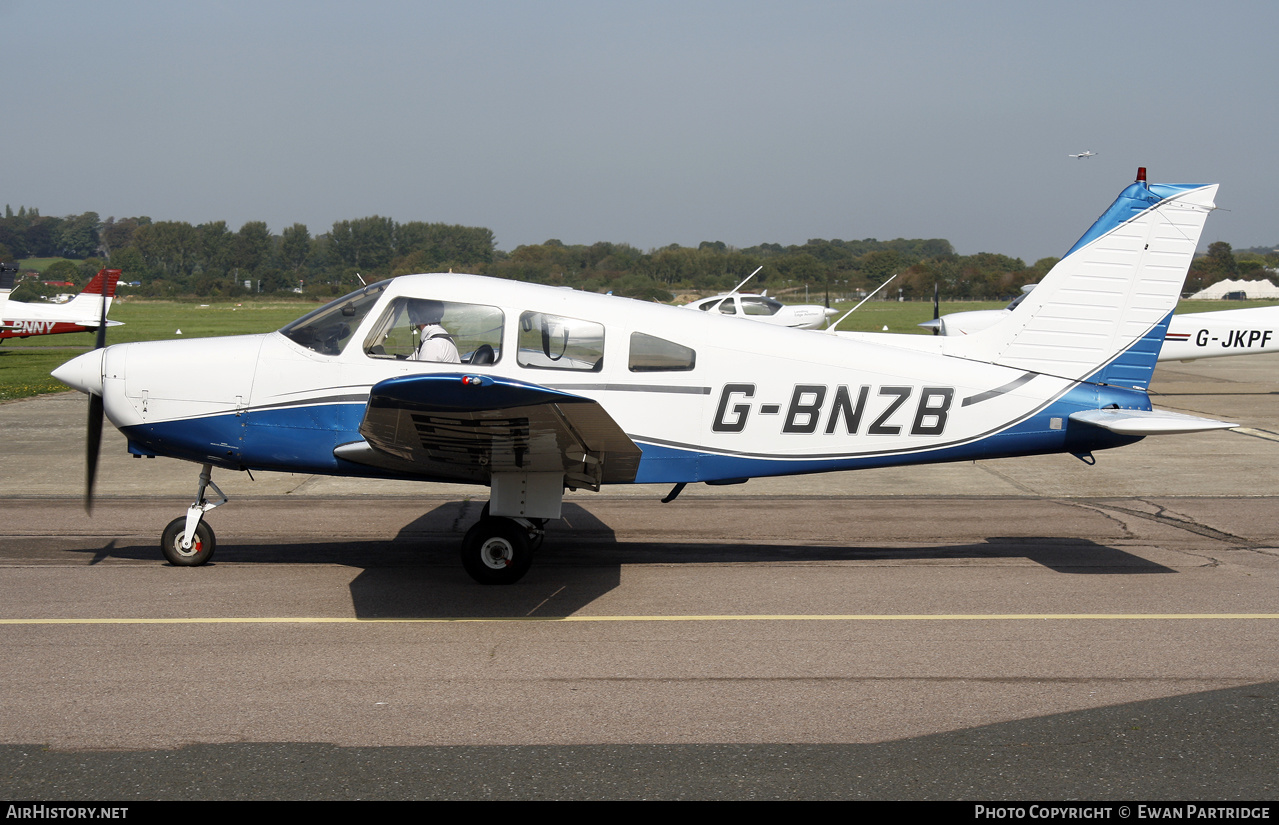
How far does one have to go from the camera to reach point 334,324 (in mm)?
6969

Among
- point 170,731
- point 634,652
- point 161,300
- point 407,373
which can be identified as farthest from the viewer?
point 161,300

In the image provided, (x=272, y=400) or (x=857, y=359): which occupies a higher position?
(x=857, y=359)

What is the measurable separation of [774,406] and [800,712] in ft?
9.20

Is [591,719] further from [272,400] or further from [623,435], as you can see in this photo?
[272,400]

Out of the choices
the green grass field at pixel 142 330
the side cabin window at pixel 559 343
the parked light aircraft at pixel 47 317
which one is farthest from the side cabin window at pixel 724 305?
the side cabin window at pixel 559 343

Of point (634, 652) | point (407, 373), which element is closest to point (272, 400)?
point (407, 373)

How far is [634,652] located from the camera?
5.59 metres

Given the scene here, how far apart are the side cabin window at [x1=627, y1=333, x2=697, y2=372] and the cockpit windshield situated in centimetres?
188

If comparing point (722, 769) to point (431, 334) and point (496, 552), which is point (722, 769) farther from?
point (431, 334)

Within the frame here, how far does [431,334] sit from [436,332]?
0.04m

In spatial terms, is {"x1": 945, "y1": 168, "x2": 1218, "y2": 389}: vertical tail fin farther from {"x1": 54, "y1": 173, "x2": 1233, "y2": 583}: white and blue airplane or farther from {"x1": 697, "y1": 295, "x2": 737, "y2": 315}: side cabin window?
{"x1": 697, "y1": 295, "x2": 737, "y2": 315}: side cabin window

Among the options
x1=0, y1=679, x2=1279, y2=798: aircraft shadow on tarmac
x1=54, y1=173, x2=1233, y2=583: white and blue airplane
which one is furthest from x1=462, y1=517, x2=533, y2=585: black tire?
x1=0, y1=679, x2=1279, y2=798: aircraft shadow on tarmac
